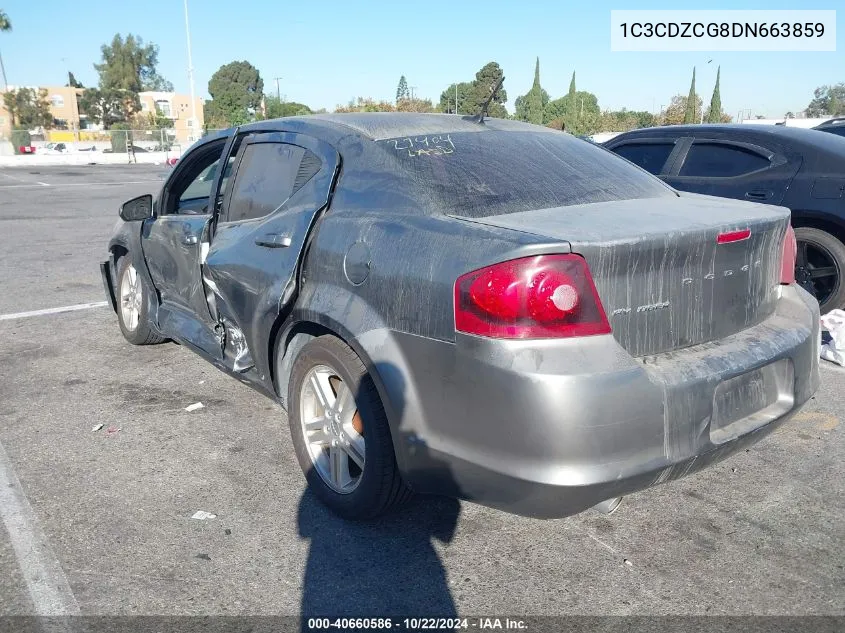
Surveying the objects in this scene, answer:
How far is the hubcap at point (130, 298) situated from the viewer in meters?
5.21

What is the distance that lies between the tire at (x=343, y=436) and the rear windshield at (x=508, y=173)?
2.39 feet

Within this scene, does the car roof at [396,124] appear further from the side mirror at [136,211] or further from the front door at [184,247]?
the side mirror at [136,211]

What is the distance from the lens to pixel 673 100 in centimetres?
6644

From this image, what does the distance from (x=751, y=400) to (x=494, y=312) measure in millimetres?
1068

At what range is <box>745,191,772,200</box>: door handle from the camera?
5.72 m

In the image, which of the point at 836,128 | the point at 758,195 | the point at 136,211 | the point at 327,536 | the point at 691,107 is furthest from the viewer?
the point at 691,107

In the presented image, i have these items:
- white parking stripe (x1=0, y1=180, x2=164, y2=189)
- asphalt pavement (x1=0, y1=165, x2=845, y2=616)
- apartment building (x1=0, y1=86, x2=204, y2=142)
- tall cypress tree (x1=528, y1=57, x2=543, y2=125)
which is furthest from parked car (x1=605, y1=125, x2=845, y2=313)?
apartment building (x1=0, y1=86, x2=204, y2=142)

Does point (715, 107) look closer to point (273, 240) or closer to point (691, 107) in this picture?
point (691, 107)

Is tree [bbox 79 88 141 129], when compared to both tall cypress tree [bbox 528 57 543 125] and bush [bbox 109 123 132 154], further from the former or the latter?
tall cypress tree [bbox 528 57 543 125]

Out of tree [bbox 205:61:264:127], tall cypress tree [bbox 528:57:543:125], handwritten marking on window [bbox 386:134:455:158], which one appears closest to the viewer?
handwritten marking on window [bbox 386:134:455:158]

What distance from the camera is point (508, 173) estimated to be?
304 centimetres

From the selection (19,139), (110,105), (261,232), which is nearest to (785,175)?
(261,232)

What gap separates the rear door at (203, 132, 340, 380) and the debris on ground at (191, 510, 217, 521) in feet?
2.39

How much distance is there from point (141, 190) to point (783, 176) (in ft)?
65.4
